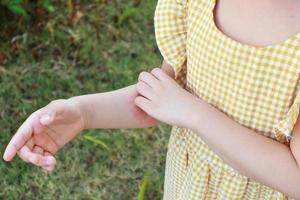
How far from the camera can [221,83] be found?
1.08m

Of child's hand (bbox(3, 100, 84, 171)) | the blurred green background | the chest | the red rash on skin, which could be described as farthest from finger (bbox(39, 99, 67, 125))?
the blurred green background

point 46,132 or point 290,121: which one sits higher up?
point 290,121

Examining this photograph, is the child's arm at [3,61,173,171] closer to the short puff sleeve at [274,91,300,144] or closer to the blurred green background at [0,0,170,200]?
the short puff sleeve at [274,91,300,144]

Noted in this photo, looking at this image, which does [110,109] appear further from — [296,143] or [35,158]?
[296,143]

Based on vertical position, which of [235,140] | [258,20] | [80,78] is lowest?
[80,78]

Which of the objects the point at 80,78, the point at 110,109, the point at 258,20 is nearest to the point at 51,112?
the point at 110,109

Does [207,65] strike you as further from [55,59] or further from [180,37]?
[55,59]

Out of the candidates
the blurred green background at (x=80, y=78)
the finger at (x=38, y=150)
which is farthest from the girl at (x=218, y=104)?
the blurred green background at (x=80, y=78)

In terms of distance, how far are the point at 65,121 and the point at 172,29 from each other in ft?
1.02

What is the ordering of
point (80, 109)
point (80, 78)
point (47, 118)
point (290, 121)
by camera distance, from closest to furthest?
point (290, 121)
point (47, 118)
point (80, 109)
point (80, 78)

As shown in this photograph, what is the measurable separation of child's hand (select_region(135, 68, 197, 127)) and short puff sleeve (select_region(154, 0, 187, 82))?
46 mm

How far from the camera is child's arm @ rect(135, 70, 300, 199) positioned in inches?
39.1

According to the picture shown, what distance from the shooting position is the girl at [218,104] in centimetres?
99

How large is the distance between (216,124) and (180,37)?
9.0 inches
